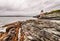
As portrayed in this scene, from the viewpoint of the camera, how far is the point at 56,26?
5.58 m

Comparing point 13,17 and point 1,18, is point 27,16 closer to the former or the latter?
point 13,17

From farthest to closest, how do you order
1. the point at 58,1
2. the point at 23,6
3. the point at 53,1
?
the point at 23,6 → the point at 53,1 → the point at 58,1

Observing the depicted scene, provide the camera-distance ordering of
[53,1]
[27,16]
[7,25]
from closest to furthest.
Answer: [53,1] → [27,16] → [7,25]

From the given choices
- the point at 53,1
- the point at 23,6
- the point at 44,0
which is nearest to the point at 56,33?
the point at 53,1

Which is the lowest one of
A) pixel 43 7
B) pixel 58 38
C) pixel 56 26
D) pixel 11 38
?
pixel 11 38

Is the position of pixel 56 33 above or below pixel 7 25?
above

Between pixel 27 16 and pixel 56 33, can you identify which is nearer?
pixel 56 33

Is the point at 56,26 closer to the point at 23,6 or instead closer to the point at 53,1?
the point at 53,1

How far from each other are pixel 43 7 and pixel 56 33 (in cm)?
467

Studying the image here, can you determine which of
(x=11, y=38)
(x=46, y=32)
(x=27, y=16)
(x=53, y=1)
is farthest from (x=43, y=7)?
(x=11, y=38)

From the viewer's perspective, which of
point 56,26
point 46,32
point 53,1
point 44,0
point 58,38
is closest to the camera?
point 58,38

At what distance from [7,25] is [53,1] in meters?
9.69

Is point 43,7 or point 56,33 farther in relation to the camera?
point 43,7

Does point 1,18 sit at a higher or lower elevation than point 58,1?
lower
